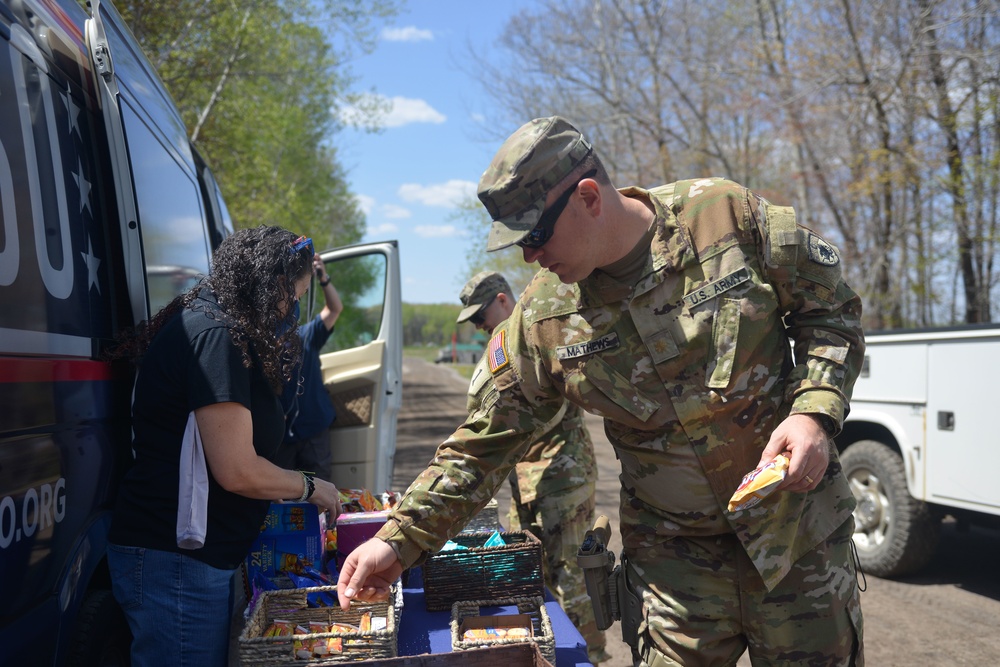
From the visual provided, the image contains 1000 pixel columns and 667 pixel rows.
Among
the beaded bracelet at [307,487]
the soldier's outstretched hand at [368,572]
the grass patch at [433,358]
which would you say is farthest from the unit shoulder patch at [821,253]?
the grass patch at [433,358]

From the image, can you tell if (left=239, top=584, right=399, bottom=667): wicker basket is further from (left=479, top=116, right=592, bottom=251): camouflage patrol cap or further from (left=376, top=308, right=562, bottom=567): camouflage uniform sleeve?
(left=479, top=116, right=592, bottom=251): camouflage patrol cap

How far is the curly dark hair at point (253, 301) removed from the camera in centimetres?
214

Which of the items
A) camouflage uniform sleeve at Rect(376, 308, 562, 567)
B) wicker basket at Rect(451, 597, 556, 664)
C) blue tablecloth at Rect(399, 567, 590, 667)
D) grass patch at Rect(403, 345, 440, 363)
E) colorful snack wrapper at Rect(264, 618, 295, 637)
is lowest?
grass patch at Rect(403, 345, 440, 363)

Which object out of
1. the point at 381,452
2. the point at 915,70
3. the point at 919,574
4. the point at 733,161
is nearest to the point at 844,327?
the point at 381,452

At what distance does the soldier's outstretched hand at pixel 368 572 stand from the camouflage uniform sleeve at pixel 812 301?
105cm

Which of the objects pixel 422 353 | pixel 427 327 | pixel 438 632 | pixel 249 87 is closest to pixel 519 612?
pixel 438 632

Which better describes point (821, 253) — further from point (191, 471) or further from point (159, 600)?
point (159, 600)

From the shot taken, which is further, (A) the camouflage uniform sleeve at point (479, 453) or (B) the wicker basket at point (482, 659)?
(A) the camouflage uniform sleeve at point (479, 453)

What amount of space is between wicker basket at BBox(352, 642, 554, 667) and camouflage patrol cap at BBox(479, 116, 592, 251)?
92cm

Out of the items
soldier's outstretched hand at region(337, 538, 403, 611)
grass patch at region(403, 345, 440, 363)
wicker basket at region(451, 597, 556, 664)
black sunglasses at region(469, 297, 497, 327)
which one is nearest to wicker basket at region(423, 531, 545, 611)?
wicker basket at region(451, 597, 556, 664)

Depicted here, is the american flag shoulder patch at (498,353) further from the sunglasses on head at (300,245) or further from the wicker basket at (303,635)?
the wicker basket at (303,635)

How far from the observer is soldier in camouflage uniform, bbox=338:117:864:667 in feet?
6.21

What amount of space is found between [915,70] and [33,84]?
12.0 metres

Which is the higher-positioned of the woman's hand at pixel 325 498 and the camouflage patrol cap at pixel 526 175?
the camouflage patrol cap at pixel 526 175
